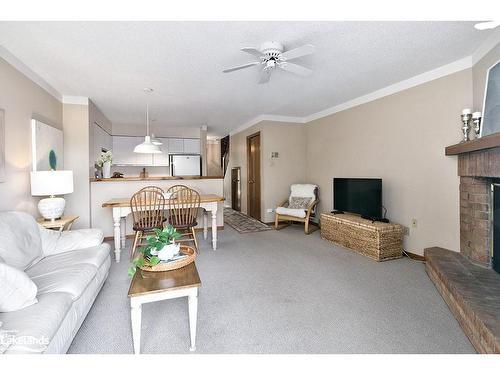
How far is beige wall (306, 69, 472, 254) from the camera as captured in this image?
2.71 meters

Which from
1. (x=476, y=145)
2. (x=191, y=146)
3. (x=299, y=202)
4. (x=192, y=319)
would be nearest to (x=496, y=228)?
(x=476, y=145)

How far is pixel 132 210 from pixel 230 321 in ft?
6.79

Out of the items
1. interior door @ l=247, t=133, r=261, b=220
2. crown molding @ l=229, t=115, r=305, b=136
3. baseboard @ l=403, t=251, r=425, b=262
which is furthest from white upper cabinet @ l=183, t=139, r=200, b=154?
baseboard @ l=403, t=251, r=425, b=262

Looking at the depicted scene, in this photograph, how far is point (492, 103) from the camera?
213 centimetres

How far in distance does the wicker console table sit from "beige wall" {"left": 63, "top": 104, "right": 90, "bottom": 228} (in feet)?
13.0

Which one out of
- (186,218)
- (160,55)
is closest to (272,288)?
(186,218)

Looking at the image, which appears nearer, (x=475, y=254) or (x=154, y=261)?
(x=154, y=261)

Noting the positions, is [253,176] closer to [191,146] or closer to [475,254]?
[191,146]

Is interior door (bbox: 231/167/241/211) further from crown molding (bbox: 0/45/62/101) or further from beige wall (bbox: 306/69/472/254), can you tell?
crown molding (bbox: 0/45/62/101)

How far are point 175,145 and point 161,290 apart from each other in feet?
17.6

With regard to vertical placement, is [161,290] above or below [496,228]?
below

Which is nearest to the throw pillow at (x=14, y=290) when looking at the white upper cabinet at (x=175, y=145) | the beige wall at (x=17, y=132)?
the beige wall at (x=17, y=132)

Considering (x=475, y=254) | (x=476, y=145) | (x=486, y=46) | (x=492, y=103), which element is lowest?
(x=475, y=254)
